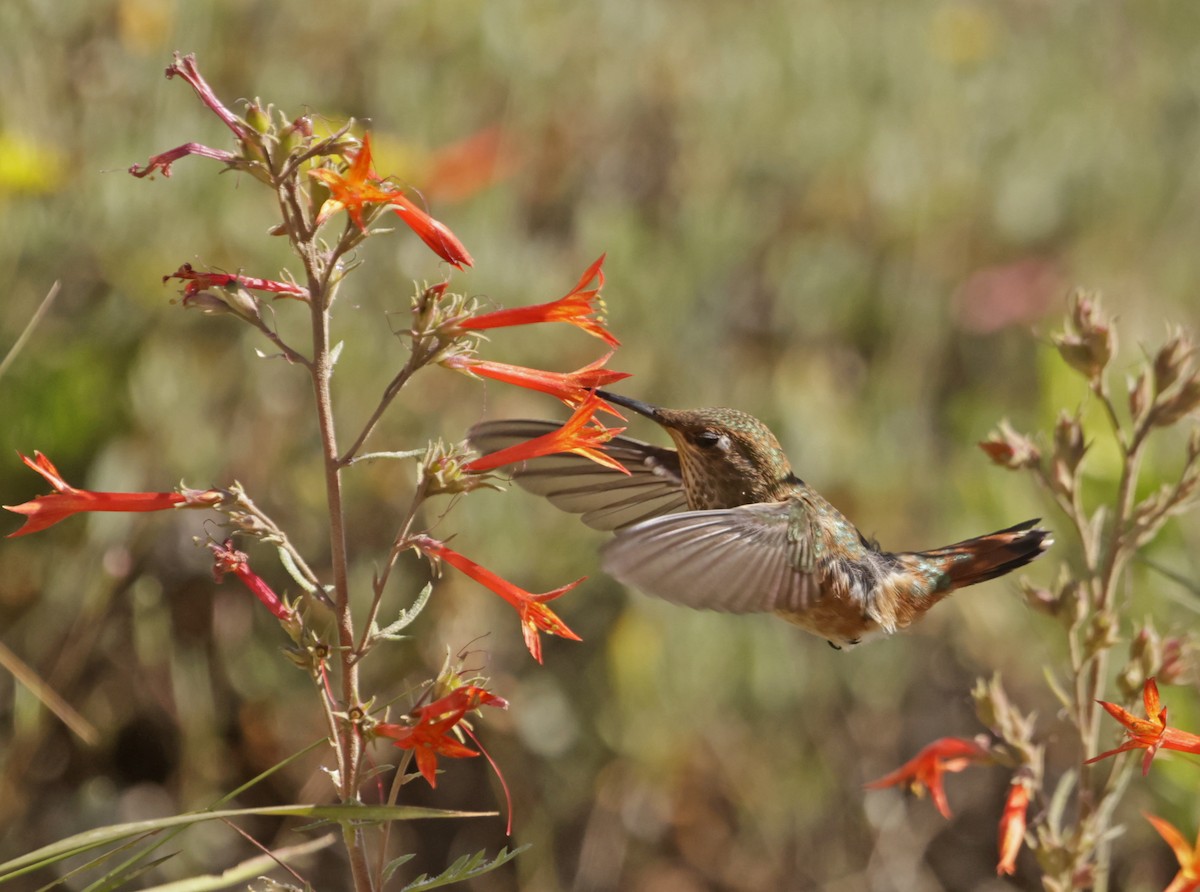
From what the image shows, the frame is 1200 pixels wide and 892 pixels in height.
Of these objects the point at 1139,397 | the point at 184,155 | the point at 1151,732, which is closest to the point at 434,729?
the point at 184,155

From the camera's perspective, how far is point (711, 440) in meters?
2.52

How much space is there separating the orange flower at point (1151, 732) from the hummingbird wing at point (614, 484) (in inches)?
45.3

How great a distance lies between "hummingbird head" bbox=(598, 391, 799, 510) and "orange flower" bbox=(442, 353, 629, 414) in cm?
47

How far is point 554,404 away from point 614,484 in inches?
98.2

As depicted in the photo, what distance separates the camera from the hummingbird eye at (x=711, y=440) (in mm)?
2514

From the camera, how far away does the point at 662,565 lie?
1.96 meters

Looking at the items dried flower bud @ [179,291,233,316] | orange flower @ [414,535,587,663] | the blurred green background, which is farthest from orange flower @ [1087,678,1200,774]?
the blurred green background

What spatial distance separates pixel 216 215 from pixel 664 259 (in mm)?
1819

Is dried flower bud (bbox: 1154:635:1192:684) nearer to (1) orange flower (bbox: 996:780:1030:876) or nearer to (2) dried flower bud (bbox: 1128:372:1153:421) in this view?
(1) orange flower (bbox: 996:780:1030:876)

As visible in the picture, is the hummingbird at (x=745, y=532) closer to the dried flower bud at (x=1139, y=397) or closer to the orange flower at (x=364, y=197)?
the dried flower bud at (x=1139, y=397)

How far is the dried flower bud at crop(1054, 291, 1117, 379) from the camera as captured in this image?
97.7 inches

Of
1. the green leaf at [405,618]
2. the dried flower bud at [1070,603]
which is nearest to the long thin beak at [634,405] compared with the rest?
the green leaf at [405,618]

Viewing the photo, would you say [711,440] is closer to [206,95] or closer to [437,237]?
[437,237]

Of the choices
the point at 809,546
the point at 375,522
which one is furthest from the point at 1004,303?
the point at 809,546
